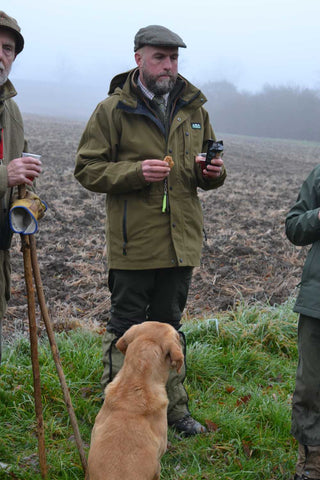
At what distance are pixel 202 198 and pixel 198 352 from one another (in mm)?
9815

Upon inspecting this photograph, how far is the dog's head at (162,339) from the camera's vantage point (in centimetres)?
315

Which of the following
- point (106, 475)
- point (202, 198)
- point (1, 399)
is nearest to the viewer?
point (106, 475)

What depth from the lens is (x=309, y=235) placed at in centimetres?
347

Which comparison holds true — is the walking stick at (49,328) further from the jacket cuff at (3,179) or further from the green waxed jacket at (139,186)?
the green waxed jacket at (139,186)

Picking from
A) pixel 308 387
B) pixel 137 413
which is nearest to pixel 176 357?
pixel 137 413

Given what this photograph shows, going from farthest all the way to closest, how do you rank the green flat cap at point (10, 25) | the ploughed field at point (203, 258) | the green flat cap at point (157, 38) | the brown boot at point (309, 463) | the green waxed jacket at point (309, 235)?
the ploughed field at point (203, 258), the green flat cap at point (157, 38), the brown boot at point (309, 463), the green waxed jacket at point (309, 235), the green flat cap at point (10, 25)

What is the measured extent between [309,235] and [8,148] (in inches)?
84.6

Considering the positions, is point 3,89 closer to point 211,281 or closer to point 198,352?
point 198,352

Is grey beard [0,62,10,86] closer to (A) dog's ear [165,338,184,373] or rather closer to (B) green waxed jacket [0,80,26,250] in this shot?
(B) green waxed jacket [0,80,26,250]

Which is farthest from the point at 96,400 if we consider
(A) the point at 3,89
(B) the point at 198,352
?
(A) the point at 3,89

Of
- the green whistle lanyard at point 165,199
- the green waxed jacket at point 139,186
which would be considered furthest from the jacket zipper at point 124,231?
the green whistle lanyard at point 165,199

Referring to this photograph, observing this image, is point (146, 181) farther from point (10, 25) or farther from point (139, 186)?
point (10, 25)

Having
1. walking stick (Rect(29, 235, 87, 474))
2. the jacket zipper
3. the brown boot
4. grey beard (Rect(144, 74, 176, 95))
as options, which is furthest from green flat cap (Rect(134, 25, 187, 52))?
the brown boot

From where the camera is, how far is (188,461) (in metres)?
3.86
